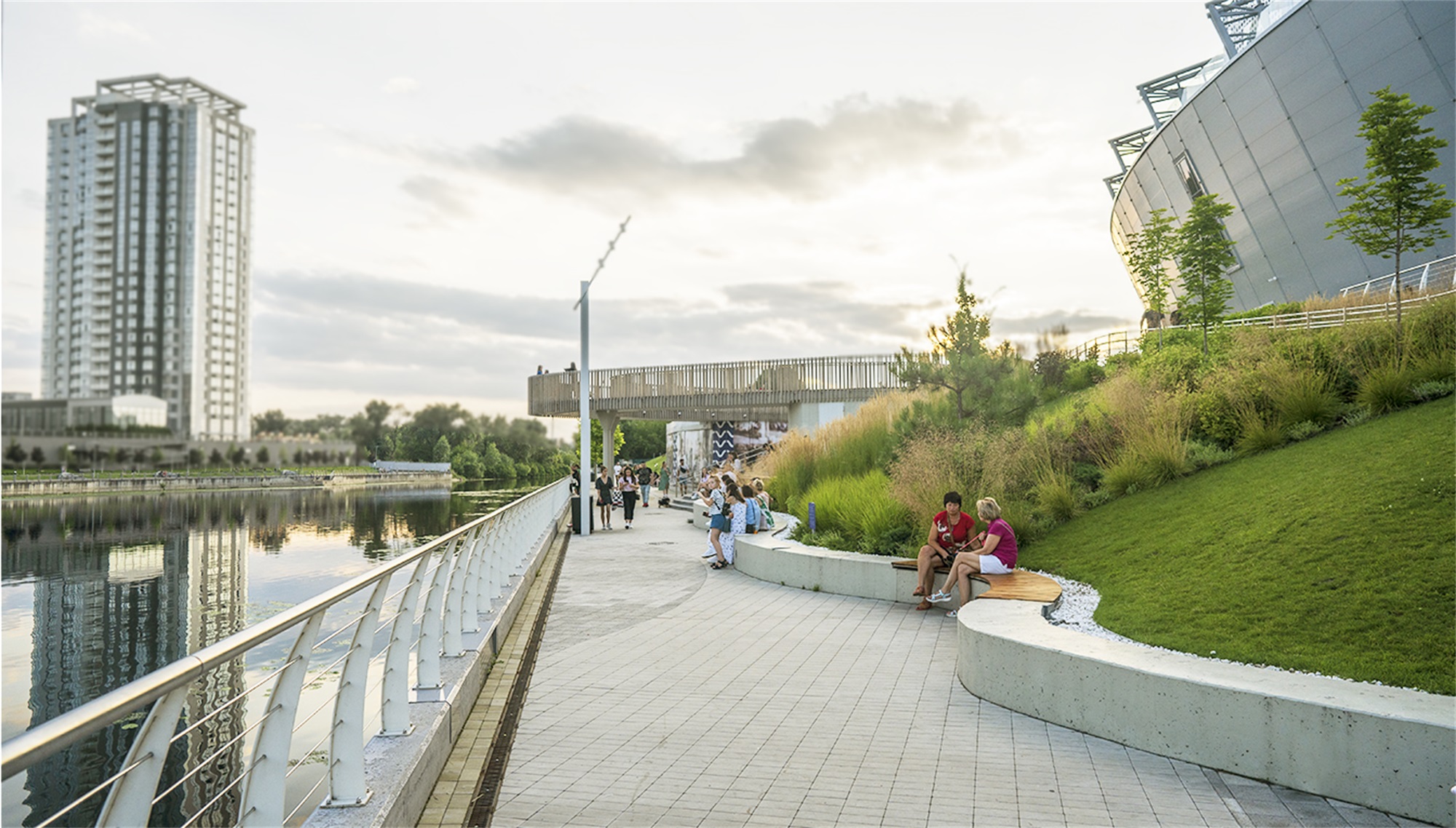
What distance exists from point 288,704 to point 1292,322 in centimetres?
2045

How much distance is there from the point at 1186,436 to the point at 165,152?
18288 centimetres

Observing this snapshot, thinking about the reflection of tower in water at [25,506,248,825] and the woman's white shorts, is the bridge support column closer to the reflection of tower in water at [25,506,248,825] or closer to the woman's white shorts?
the reflection of tower in water at [25,506,248,825]

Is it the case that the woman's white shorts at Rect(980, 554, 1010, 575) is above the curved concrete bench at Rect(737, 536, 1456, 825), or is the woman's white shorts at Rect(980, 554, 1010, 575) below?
above

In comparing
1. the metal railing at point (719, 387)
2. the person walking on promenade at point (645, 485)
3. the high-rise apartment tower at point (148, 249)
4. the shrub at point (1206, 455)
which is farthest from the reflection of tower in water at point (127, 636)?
the high-rise apartment tower at point (148, 249)

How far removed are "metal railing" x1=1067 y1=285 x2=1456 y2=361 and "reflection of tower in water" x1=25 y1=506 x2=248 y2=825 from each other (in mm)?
15009

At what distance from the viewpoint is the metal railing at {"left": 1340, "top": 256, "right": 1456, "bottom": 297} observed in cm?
2088

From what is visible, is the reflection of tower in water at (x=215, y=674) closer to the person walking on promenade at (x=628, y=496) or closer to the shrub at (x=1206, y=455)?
the person walking on promenade at (x=628, y=496)

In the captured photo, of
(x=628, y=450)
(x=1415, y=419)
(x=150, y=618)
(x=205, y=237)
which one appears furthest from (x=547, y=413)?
(x=205, y=237)

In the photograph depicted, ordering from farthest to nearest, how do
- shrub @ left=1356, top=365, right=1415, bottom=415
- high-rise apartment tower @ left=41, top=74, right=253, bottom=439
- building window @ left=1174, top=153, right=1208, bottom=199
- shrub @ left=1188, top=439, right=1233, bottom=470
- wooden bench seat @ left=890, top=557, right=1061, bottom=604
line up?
1. high-rise apartment tower @ left=41, top=74, right=253, bottom=439
2. building window @ left=1174, top=153, right=1208, bottom=199
3. shrub @ left=1188, top=439, right=1233, bottom=470
4. shrub @ left=1356, top=365, right=1415, bottom=415
5. wooden bench seat @ left=890, top=557, right=1061, bottom=604

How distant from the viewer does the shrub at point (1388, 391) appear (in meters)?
10.6

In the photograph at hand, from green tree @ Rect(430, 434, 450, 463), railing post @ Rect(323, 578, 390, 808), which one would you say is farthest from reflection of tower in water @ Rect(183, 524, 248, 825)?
green tree @ Rect(430, 434, 450, 463)

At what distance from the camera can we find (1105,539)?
10.7 metres

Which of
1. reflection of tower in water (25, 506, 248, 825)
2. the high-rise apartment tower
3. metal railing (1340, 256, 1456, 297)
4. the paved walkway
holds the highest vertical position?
the high-rise apartment tower

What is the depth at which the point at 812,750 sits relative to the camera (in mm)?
5570
